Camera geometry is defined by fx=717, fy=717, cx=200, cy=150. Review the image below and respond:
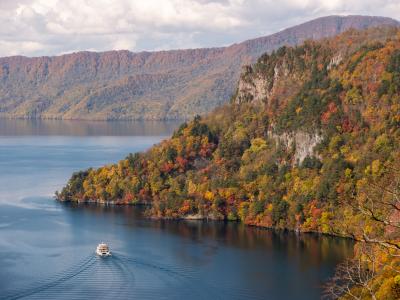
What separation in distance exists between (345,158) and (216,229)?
20.7 metres

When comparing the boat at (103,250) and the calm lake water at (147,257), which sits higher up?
the boat at (103,250)

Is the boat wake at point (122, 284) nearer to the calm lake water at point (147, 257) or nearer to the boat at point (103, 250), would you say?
the calm lake water at point (147, 257)

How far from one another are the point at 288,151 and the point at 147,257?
42.8m

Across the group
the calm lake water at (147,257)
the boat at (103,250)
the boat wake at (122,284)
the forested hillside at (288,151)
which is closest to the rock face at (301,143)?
the forested hillside at (288,151)

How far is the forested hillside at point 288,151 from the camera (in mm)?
90812

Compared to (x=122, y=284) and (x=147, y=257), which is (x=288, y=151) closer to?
(x=147, y=257)

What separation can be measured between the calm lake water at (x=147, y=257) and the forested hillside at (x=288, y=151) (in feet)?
14.8

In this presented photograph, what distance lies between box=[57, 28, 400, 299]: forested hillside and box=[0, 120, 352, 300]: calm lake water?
14.8 feet

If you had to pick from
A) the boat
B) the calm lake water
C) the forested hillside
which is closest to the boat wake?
the calm lake water

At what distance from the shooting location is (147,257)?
73.8 meters

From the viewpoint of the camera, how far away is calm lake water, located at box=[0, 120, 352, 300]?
62.0 m

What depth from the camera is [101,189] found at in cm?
11381

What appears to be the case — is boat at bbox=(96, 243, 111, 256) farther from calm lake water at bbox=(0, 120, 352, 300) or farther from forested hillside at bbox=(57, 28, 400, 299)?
forested hillside at bbox=(57, 28, 400, 299)

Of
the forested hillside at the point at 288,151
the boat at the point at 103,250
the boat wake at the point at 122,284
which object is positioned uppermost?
the forested hillside at the point at 288,151
